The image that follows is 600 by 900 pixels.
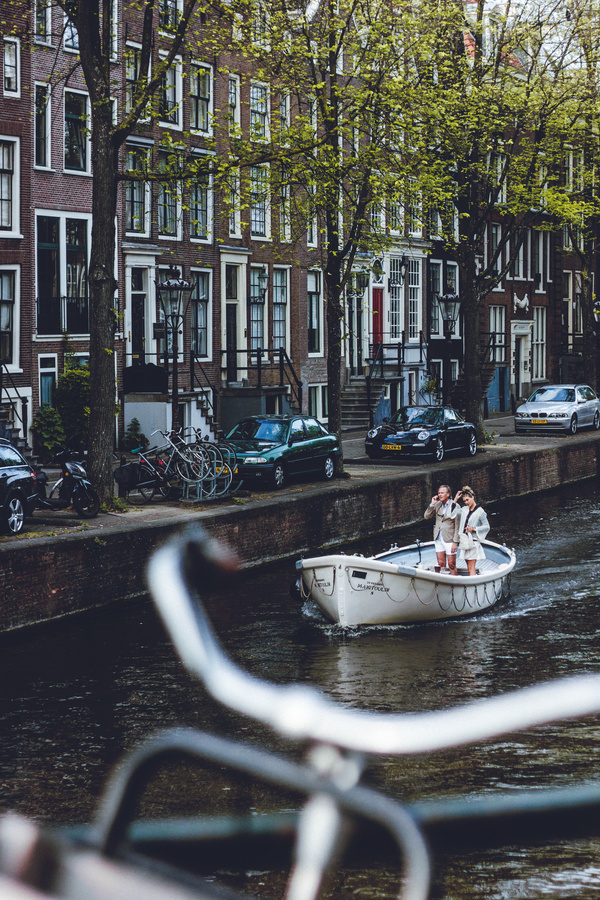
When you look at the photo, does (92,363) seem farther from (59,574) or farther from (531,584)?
(531,584)

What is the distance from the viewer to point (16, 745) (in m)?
11.2

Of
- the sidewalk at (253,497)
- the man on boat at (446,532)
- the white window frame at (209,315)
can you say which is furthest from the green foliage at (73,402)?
the man on boat at (446,532)

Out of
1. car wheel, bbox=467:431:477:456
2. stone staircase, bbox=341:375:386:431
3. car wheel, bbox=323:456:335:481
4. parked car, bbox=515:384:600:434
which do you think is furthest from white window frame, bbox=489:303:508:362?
car wheel, bbox=323:456:335:481

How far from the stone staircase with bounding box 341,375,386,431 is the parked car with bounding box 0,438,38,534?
2137cm

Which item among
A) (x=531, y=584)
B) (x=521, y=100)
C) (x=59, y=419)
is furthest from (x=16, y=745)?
(x=521, y=100)

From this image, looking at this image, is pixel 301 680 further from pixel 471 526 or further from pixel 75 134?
pixel 75 134

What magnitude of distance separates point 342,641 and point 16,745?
6.20m

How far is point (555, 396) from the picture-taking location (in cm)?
3928

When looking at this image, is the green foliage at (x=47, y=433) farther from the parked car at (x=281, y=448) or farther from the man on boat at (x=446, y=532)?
the man on boat at (x=446, y=532)

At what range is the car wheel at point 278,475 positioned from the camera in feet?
79.4

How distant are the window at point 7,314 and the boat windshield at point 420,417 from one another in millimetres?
10268

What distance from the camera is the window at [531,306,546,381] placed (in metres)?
55.3

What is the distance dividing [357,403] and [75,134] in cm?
1420


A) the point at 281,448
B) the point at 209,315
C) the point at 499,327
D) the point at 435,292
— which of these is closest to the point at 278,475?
the point at 281,448
